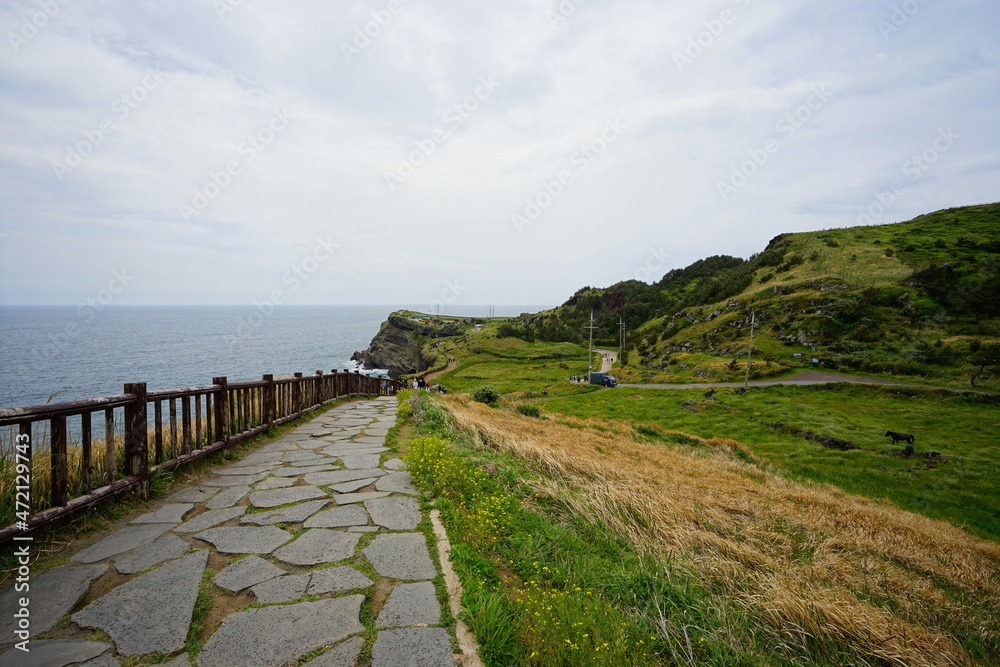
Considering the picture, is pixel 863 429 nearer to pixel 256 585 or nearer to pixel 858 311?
pixel 858 311

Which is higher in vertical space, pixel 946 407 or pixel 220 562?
pixel 220 562

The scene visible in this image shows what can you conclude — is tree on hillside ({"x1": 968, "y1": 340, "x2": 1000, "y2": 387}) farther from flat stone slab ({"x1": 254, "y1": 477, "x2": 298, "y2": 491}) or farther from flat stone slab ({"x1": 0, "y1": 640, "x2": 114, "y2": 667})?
flat stone slab ({"x1": 0, "y1": 640, "x2": 114, "y2": 667})

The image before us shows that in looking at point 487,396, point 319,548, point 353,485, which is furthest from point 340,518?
point 487,396

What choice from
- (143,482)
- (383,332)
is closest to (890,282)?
(143,482)

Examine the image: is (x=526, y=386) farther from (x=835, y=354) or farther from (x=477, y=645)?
(x=477, y=645)

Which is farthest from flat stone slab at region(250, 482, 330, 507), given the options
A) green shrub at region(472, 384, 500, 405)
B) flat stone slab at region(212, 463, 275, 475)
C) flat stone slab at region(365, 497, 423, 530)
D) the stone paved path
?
green shrub at region(472, 384, 500, 405)

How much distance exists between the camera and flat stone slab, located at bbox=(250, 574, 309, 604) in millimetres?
2984

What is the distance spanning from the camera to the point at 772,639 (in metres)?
3.27

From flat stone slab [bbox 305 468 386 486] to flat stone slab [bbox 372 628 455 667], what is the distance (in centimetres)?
332

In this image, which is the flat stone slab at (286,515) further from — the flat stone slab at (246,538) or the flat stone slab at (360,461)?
the flat stone slab at (360,461)

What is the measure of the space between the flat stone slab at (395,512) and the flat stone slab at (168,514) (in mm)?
1873

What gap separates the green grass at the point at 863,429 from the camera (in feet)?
58.7

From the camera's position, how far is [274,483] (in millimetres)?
5500

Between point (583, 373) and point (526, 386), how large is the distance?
50.6 ft
